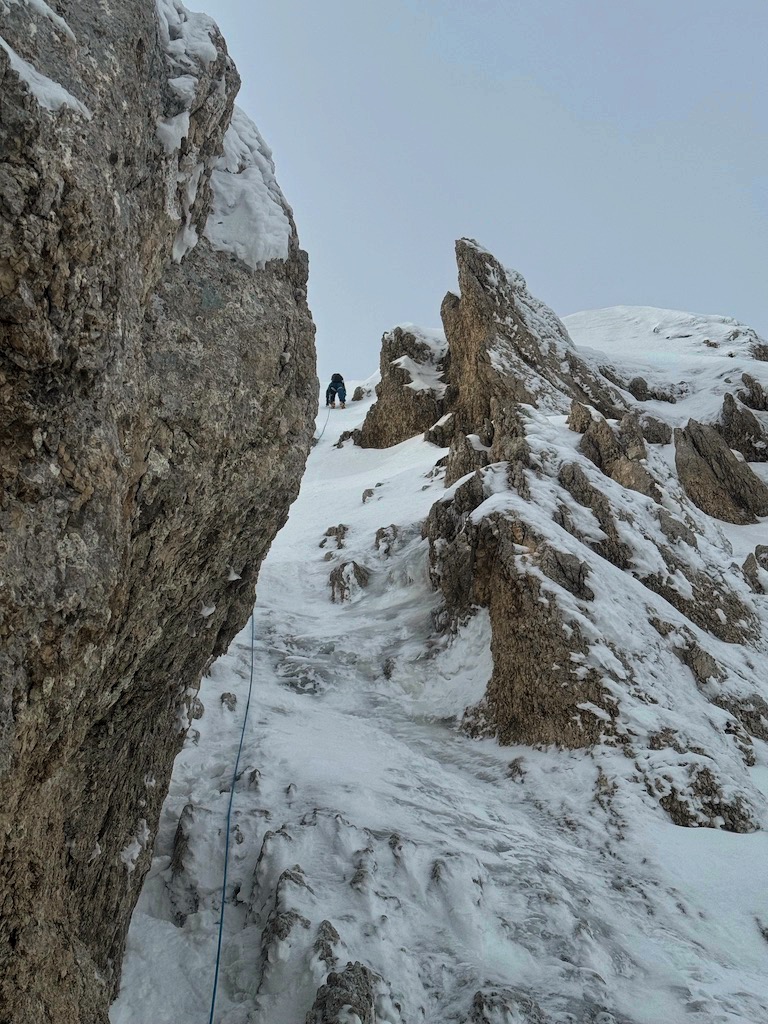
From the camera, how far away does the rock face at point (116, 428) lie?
2.88 metres

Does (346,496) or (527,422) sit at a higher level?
(527,422)

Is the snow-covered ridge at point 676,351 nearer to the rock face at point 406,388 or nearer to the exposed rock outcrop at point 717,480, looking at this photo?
the exposed rock outcrop at point 717,480

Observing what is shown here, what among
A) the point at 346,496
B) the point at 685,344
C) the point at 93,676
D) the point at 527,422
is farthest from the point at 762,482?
the point at 93,676

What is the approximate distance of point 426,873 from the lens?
6.45 metres

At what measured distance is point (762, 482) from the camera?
21.2 meters

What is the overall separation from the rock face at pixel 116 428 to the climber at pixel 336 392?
2867 cm

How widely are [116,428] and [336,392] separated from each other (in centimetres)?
3161

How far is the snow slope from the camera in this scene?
527 centimetres

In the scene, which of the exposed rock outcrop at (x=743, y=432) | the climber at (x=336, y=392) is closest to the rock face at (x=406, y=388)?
the climber at (x=336, y=392)

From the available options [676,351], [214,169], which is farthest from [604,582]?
[676,351]

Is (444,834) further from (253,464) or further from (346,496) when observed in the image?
(346,496)

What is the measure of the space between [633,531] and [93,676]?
11.1 meters

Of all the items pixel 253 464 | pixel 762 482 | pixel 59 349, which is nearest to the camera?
pixel 59 349

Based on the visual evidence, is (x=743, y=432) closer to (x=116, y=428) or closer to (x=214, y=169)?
(x=214, y=169)
